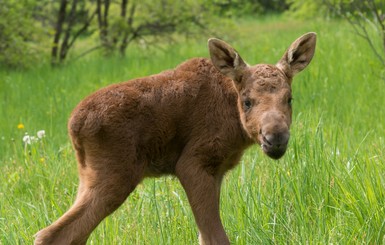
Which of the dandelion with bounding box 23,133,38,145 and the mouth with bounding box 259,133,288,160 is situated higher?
the mouth with bounding box 259,133,288,160

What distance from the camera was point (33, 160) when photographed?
6.65 m

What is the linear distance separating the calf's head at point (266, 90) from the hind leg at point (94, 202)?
0.76m

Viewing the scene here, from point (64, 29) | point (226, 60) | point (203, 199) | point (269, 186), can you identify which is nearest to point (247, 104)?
point (226, 60)

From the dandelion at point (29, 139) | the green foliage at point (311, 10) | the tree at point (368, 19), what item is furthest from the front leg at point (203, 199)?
the green foliage at point (311, 10)

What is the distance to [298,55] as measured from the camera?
4863 millimetres

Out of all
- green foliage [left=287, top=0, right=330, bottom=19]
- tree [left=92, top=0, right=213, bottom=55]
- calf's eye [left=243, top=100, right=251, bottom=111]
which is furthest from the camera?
green foliage [left=287, top=0, right=330, bottom=19]

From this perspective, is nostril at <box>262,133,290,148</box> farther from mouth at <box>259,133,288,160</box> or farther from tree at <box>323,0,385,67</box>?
tree at <box>323,0,385,67</box>

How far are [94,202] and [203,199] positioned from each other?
64 cm

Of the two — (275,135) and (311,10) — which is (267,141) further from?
(311,10)

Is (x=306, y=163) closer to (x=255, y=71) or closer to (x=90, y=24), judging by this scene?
(x=255, y=71)

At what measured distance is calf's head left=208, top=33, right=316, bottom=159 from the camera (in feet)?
13.5

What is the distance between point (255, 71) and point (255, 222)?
0.94m

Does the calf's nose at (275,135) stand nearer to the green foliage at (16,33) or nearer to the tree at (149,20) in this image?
the green foliage at (16,33)

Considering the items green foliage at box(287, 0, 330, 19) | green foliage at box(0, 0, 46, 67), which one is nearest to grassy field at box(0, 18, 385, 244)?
green foliage at box(0, 0, 46, 67)
